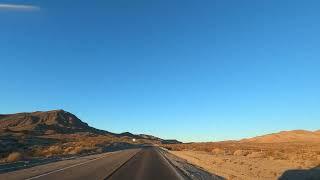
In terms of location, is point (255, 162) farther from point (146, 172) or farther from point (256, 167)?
point (146, 172)

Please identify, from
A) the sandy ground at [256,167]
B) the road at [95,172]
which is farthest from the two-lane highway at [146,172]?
the sandy ground at [256,167]

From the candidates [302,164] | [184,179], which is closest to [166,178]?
[184,179]

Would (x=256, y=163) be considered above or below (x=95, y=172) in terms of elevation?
above

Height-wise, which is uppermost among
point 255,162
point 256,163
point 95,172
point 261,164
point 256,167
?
point 255,162

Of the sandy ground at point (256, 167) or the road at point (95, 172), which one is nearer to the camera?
the road at point (95, 172)

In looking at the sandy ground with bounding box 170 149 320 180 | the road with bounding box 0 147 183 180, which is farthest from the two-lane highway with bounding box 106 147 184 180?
the sandy ground with bounding box 170 149 320 180

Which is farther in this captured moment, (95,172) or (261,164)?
(261,164)

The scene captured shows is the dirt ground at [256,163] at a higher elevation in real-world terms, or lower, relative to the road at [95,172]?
higher

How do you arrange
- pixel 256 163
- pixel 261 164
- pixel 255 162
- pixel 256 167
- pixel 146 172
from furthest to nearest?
pixel 255 162, pixel 256 163, pixel 261 164, pixel 256 167, pixel 146 172

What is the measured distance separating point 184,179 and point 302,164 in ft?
46.2

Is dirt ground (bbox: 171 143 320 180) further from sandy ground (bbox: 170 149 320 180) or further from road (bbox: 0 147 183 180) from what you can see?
road (bbox: 0 147 183 180)

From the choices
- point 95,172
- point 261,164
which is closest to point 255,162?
point 261,164

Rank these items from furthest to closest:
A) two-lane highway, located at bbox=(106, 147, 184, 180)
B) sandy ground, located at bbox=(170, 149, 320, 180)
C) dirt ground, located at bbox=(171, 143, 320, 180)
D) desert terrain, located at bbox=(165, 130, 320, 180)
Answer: dirt ground, located at bbox=(171, 143, 320, 180)
sandy ground, located at bbox=(170, 149, 320, 180)
desert terrain, located at bbox=(165, 130, 320, 180)
two-lane highway, located at bbox=(106, 147, 184, 180)

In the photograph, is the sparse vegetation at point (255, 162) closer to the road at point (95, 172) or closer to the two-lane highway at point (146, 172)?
the two-lane highway at point (146, 172)
